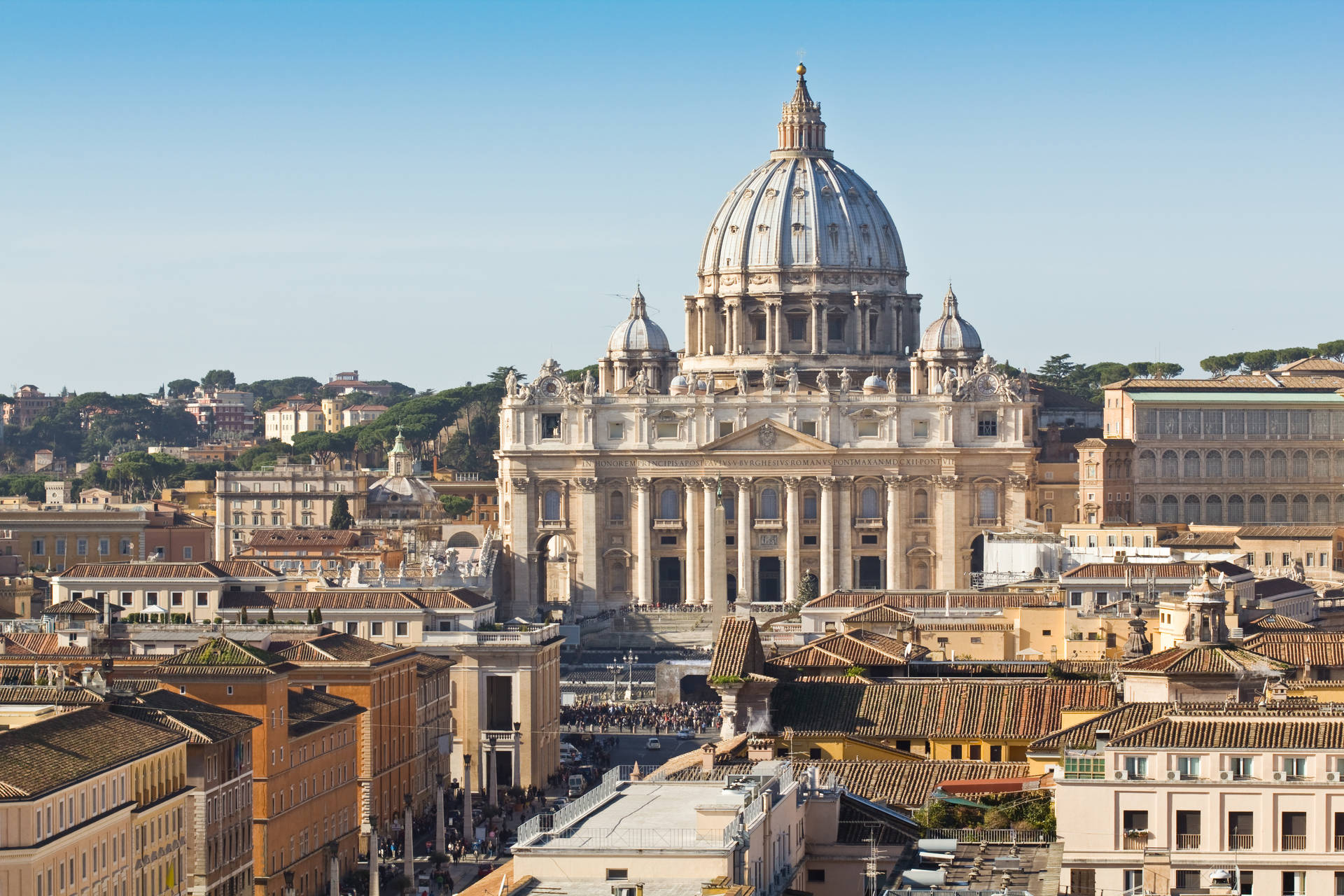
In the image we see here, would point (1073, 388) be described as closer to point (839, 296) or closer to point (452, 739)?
point (839, 296)

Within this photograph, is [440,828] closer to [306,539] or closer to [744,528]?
[306,539]

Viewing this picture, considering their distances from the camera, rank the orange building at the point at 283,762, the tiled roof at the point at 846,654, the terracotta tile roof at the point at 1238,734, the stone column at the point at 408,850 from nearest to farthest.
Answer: the terracotta tile roof at the point at 1238,734 → the tiled roof at the point at 846,654 → the orange building at the point at 283,762 → the stone column at the point at 408,850

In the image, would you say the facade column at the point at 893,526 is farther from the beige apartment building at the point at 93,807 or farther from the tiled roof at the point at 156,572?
the beige apartment building at the point at 93,807

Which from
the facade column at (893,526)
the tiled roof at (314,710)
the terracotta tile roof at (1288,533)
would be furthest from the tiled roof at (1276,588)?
the facade column at (893,526)

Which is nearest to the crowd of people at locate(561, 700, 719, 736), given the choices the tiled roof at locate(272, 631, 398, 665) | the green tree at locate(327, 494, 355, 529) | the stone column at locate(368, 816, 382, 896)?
the tiled roof at locate(272, 631, 398, 665)

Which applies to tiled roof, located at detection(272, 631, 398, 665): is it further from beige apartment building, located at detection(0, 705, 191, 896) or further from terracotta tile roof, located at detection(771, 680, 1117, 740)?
terracotta tile roof, located at detection(771, 680, 1117, 740)

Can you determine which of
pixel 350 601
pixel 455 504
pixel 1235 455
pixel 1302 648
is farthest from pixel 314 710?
pixel 455 504

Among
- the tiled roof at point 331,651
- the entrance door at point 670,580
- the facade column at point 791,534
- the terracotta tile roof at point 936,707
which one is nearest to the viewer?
the terracotta tile roof at point 936,707
